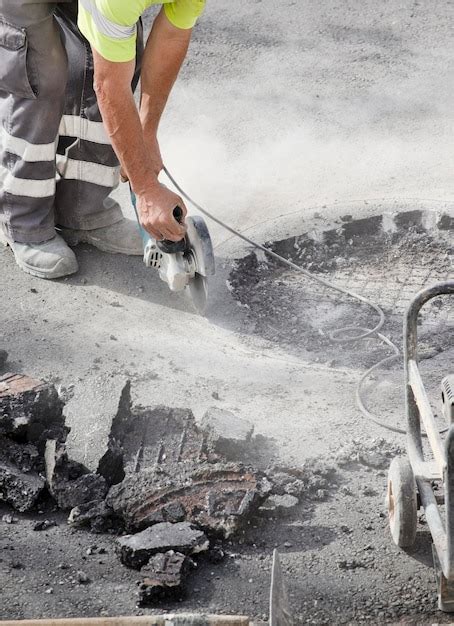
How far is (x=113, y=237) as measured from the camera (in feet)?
18.0

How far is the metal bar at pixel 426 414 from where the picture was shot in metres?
3.24

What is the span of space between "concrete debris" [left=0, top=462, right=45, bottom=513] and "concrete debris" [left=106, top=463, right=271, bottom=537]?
0.94 feet

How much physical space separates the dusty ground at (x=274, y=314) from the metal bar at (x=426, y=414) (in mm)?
474

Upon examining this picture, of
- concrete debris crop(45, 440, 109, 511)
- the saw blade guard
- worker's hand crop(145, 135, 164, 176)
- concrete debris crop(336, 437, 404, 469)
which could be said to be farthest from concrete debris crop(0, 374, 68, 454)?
worker's hand crop(145, 135, 164, 176)

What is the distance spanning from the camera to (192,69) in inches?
287

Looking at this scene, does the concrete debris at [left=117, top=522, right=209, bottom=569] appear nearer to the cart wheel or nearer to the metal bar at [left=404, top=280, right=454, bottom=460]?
the cart wheel

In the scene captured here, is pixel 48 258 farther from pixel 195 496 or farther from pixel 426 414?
pixel 426 414

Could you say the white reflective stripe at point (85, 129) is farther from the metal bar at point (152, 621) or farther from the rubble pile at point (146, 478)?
the metal bar at point (152, 621)

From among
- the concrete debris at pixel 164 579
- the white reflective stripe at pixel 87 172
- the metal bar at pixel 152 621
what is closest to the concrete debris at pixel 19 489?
the concrete debris at pixel 164 579

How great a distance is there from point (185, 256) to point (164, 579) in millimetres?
1890

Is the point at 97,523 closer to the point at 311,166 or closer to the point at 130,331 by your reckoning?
the point at 130,331

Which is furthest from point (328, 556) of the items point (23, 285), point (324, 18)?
point (324, 18)

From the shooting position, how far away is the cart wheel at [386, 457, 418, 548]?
133 inches

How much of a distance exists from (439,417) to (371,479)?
51 cm
